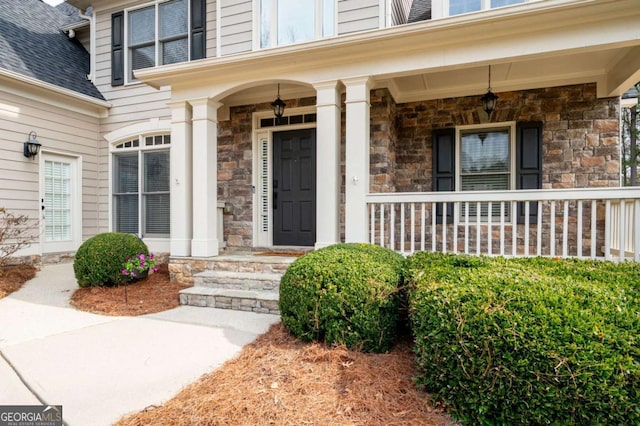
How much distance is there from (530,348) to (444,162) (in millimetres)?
4168

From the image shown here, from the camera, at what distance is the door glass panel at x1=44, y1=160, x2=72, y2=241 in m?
6.33

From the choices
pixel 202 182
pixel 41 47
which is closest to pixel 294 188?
pixel 202 182

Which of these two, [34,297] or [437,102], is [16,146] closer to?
[34,297]

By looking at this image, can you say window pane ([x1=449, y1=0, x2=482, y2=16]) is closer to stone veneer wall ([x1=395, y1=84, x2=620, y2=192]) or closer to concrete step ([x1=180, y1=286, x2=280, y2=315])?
stone veneer wall ([x1=395, y1=84, x2=620, y2=192])

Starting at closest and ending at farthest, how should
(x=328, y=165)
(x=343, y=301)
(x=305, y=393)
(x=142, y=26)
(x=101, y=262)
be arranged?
1. (x=305, y=393)
2. (x=343, y=301)
3. (x=328, y=165)
4. (x=101, y=262)
5. (x=142, y=26)

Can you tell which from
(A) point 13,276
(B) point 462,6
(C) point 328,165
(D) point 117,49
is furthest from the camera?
(D) point 117,49

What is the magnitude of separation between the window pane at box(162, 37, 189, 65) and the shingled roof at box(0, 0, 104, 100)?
1632mm

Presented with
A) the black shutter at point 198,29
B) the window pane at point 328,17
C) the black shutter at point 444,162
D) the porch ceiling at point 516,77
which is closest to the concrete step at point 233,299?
the porch ceiling at point 516,77

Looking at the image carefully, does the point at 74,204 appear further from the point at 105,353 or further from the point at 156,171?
the point at 105,353

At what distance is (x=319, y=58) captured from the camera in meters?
4.29

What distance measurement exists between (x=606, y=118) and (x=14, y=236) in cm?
898

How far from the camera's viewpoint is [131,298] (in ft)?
14.5

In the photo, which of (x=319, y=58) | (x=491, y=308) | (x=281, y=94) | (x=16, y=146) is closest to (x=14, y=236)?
(x=16, y=146)

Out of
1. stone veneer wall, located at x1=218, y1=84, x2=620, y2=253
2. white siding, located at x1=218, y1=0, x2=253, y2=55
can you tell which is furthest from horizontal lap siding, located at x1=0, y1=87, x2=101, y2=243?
white siding, located at x1=218, y1=0, x2=253, y2=55
